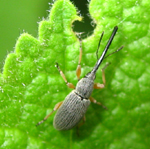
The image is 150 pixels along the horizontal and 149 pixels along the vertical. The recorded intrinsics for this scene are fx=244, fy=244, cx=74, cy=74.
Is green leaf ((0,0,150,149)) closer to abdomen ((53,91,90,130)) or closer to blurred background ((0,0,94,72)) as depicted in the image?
abdomen ((53,91,90,130))

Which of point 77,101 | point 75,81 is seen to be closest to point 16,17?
point 75,81

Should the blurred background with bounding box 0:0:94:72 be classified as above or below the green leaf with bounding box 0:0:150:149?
above

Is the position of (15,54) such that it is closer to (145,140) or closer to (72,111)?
(72,111)

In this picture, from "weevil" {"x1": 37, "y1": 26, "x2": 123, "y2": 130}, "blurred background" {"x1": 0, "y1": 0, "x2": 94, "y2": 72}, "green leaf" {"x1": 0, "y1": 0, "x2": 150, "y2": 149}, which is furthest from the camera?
"blurred background" {"x1": 0, "y1": 0, "x2": 94, "y2": 72}

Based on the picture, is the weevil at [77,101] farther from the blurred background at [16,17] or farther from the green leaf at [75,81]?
the blurred background at [16,17]

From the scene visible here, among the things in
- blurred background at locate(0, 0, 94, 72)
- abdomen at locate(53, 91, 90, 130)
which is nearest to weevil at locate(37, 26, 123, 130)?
abdomen at locate(53, 91, 90, 130)

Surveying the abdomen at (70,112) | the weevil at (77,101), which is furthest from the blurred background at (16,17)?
the abdomen at (70,112)
